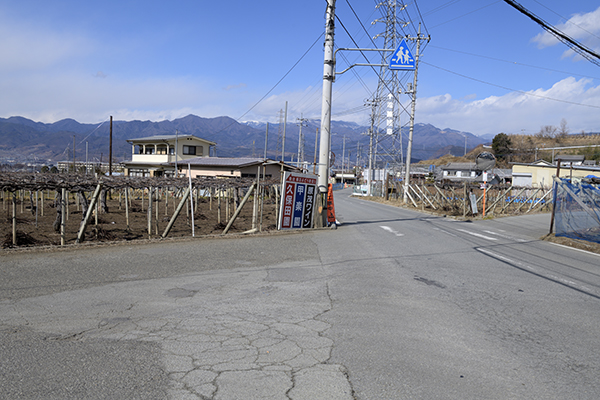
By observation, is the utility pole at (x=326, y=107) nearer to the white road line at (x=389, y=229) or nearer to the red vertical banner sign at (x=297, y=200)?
the red vertical banner sign at (x=297, y=200)

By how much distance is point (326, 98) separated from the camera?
15.7 meters

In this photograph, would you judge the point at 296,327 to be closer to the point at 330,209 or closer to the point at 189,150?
the point at 330,209

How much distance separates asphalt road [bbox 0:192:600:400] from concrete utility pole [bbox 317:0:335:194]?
5.73 meters

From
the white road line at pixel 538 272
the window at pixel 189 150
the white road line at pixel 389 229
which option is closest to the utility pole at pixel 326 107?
the white road line at pixel 389 229

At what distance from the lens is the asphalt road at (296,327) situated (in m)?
3.72

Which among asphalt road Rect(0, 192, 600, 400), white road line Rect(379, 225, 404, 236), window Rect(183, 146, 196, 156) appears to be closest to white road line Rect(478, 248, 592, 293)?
asphalt road Rect(0, 192, 600, 400)

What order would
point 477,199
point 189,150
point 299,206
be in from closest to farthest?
point 299,206 < point 477,199 < point 189,150

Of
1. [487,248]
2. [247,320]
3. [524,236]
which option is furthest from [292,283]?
[524,236]

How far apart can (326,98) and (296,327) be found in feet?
39.1

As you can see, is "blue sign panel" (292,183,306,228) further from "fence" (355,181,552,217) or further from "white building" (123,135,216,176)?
"white building" (123,135,216,176)

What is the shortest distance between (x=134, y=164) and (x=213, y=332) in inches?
1968

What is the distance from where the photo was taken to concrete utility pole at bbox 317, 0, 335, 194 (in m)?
15.5

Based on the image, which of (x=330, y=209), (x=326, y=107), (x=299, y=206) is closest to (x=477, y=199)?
(x=330, y=209)

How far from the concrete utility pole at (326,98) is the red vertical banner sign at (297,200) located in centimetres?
39
